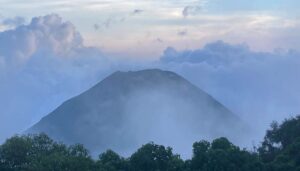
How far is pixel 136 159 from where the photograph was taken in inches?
2184

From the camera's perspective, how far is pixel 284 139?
236 ft

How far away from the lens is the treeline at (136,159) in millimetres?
52000

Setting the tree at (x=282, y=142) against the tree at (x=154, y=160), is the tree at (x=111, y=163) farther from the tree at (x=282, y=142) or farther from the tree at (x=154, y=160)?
the tree at (x=282, y=142)

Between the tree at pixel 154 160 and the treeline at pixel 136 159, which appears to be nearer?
the treeline at pixel 136 159

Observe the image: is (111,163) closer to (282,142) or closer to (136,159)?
(136,159)

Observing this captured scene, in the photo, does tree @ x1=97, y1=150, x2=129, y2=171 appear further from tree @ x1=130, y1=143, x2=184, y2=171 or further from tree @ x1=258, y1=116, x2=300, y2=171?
tree @ x1=258, y1=116, x2=300, y2=171

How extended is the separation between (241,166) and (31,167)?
17.0 meters

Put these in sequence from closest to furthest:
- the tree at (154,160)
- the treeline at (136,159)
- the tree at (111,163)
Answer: the treeline at (136,159) → the tree at (111,163) → the tree at (154,160)

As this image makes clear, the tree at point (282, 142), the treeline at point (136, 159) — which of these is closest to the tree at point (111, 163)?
the treeline at point (136, 159)

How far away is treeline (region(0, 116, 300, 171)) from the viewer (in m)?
52.0

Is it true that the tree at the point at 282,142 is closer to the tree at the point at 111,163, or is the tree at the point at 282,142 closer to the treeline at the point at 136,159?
the treeline at the point at 136,159

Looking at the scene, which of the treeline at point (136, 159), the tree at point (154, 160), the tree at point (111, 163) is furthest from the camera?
the tree at point (154, 160)

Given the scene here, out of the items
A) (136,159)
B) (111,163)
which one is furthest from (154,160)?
(111,163)

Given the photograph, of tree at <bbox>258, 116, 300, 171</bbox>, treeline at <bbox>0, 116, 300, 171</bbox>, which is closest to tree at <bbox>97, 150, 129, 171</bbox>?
treeline at <bbox>0, 116, 300, 171</bbox>
